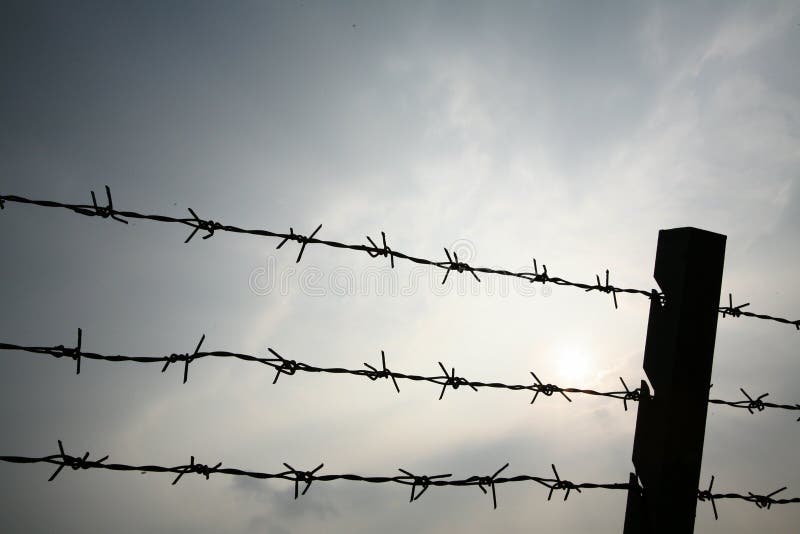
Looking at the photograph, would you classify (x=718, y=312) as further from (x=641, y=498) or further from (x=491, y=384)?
(x=491, y=384)

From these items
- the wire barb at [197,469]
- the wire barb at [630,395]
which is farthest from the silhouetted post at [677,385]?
the wire barb at [197,469]

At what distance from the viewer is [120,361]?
2041 mm

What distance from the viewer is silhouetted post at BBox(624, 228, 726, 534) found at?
101 inches

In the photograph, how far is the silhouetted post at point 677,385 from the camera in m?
2.56

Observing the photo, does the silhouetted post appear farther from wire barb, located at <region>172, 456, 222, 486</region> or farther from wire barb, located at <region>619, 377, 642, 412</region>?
wire barb, located at <region>172, 456, 222, 486</region>

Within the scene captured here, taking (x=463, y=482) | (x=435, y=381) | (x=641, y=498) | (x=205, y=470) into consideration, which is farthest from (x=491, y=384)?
(x=205, y=470)

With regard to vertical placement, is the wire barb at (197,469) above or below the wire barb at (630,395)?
below

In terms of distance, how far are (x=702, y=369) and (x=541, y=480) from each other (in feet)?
3.65

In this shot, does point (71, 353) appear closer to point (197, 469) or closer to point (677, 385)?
point (197, 469)

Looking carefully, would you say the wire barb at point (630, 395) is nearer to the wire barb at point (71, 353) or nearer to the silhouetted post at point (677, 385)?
the silhouetted post at point (677, 385)

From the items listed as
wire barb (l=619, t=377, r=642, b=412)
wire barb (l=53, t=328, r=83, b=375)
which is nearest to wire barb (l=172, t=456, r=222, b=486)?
wire barb (l=53, t=328, r=83, b=375)

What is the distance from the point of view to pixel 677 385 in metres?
2.61

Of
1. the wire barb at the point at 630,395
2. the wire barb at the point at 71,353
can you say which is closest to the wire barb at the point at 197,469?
the wire barb at the point at 71,353

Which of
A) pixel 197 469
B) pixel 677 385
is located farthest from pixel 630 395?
pixel 197 469
